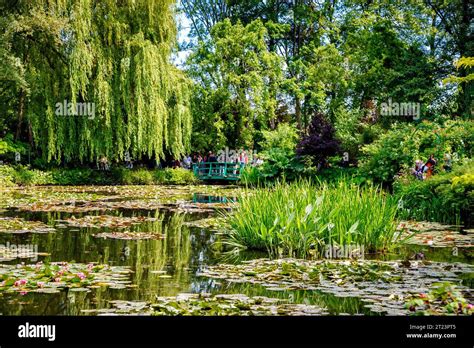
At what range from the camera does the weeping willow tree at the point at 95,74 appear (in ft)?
64.6

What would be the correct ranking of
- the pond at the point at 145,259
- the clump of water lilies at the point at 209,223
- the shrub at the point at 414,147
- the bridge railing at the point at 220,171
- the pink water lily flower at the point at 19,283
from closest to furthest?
the pond at the point at 145,259, the pink water lily flower at the point at 19,283, the clump of water lilies at the point at 209,223, the shrub at the point at 414,147, the bridge railing at the point at 220,171

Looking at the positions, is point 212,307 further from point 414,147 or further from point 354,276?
point 414,147

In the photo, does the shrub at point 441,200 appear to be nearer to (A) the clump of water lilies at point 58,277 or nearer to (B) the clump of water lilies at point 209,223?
(B) the clump of water lilies at point 209,223

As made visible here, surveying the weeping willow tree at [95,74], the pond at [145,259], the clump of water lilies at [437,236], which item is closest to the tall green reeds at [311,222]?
the pond at [145,259]

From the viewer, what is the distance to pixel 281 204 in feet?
23.9

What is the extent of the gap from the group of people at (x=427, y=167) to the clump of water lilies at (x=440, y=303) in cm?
900

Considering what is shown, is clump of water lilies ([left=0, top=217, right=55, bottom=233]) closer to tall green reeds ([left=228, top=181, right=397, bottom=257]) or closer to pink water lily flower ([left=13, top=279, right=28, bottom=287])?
tall green reeds ([left=228, top=181, right=397, bottom=257])

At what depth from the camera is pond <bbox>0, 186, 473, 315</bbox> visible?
443 centimetres

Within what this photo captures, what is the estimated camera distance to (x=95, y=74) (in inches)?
822

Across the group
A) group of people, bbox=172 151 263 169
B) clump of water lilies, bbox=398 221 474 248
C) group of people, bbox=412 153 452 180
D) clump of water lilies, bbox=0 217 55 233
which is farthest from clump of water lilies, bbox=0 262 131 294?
group of people, bbox=172 151 263 169

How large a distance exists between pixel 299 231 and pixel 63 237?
3.48 m

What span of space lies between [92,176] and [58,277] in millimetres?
18787

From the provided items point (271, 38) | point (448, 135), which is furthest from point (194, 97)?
point (448, 135)
